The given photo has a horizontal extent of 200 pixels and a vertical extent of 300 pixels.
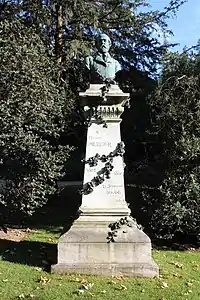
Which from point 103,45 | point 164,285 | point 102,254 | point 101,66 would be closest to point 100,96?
point 101,66

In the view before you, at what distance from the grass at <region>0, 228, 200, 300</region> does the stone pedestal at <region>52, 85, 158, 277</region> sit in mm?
229

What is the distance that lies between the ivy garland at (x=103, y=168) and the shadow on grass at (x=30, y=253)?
134cm

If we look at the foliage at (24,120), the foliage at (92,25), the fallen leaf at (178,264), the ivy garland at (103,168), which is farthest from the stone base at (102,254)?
the foliage at (92,25)

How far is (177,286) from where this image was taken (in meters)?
7.07

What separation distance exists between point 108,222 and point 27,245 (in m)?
2.72

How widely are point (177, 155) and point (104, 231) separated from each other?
3.81 meters

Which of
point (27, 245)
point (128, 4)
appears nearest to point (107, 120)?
point (27, 245)

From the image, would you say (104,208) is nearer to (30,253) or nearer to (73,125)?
(30,253)

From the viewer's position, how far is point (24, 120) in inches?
442

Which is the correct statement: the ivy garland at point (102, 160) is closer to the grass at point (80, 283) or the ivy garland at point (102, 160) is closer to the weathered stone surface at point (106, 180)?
the weathered stone surface at point (106, 180)

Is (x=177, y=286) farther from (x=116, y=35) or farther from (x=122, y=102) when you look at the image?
(x=116, y=35)

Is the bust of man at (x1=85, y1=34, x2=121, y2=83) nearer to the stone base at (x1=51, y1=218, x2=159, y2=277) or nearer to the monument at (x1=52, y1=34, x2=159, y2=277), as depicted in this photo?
the monument at (x1=52, y1=34, x2=159, y2=277)

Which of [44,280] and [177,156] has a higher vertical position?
[177,156]

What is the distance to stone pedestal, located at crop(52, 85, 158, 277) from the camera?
7543 millimetres
